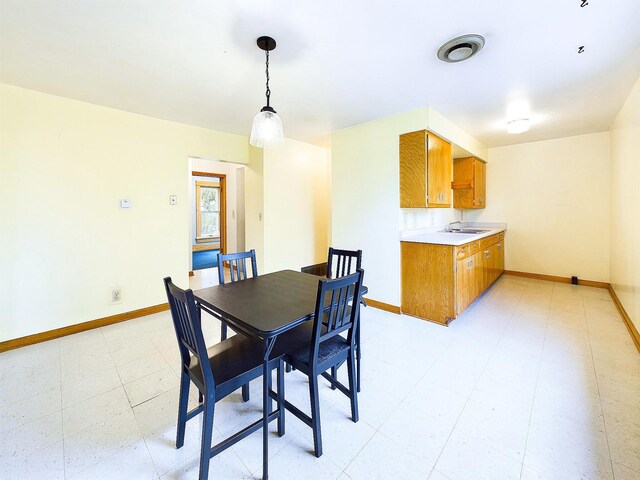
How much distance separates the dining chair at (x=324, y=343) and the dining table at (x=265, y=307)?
0.11m

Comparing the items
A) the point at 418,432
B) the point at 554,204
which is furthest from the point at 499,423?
the point at 554,204

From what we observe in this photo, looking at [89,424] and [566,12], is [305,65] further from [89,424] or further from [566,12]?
[89,424]

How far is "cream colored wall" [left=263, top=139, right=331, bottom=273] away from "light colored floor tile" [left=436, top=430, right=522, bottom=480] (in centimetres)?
312

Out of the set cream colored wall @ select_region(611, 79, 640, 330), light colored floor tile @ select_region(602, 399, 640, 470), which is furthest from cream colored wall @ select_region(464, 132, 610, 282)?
light colored floor tile @ select_region(602, 399, 640, 470)

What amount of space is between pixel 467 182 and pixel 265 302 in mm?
4185

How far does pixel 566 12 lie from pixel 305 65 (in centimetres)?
167

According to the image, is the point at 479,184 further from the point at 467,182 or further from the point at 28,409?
the point at 28,409

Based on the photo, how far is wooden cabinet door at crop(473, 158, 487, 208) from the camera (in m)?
4.61

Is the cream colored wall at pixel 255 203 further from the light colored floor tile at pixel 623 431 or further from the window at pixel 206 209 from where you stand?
the window at pixel 206 209

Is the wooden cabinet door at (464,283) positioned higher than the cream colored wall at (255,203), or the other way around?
the cream colored wall at (255,203)

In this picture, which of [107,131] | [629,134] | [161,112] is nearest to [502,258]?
[629,134]

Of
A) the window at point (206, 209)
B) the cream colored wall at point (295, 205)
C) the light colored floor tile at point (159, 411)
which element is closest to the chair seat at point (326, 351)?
the light colored floor tile at point (159, 411)

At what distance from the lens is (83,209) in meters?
2.90

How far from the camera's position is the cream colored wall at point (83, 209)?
256cm
